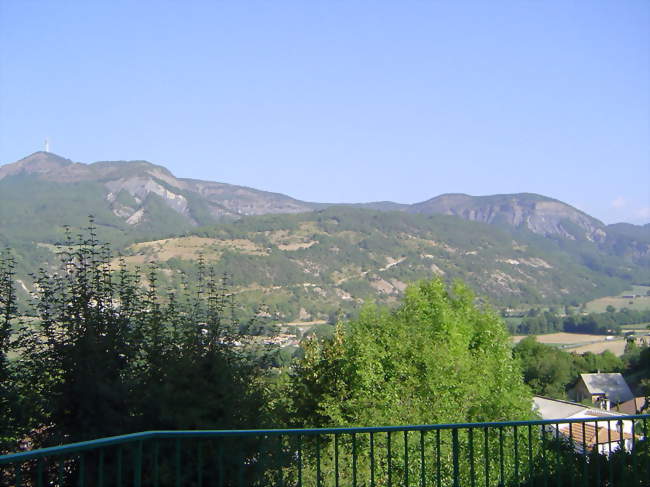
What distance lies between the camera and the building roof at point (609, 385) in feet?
205

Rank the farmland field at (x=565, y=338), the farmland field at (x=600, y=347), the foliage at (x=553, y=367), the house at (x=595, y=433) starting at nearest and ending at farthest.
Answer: the house at (x=595, y=433)
the foliage at (x=553, y=367)
the farmland field at (x=600, y=347)
the farmland field at (x=565, y=338)

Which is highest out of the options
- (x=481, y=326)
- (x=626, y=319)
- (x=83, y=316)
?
(x=83, y=316)

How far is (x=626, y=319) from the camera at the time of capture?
15825cm

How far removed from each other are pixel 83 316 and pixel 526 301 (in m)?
199

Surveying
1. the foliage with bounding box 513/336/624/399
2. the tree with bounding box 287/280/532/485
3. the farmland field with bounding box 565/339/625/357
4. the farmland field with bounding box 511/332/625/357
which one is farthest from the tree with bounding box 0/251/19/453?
the farmland field with bounding box 565/339/625/357

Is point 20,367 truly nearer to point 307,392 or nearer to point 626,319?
point 307,392

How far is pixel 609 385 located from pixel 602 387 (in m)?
0.71

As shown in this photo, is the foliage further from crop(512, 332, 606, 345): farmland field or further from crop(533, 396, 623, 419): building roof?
crop(512, 332, 606, 345): farmland field

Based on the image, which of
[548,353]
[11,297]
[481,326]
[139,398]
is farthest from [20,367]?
[548,353]

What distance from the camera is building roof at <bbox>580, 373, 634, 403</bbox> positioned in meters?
62.6

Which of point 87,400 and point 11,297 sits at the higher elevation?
point 11,297

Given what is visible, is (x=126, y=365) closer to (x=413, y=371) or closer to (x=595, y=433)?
(x=595, y=433)

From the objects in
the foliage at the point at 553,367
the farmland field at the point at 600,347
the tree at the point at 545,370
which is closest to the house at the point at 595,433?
the foliage at the point at 553,367

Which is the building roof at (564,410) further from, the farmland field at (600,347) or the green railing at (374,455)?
the farmland field at (600,347)
